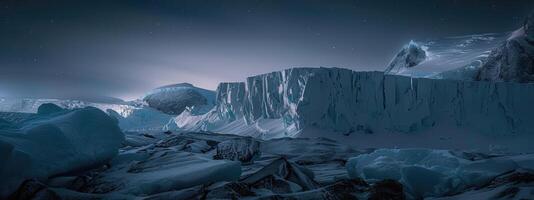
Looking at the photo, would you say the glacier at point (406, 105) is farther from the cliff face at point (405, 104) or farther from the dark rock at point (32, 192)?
the dark rock at point (32, 192)

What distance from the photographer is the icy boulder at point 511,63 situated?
1046 inches

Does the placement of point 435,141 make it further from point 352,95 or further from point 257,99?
point 257,99

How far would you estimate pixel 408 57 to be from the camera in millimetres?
35969

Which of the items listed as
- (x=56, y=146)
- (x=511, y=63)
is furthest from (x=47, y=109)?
(x=511, y=63)

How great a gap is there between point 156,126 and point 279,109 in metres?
29.5

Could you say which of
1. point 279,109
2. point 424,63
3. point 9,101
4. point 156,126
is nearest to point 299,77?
point 279,109

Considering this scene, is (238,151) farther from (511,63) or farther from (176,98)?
(176,98)

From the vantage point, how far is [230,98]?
32.4m

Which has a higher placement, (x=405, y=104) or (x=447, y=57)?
(x=447, y=57)

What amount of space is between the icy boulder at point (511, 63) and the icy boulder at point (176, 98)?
4907 cm

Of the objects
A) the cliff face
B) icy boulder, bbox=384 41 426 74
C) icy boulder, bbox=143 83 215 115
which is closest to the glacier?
the cliff face

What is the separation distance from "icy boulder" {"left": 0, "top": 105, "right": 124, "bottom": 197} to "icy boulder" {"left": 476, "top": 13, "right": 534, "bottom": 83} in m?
29.2

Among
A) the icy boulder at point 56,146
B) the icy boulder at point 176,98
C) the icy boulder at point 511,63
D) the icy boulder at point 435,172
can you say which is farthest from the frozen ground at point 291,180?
the icy boulder at point 176,98

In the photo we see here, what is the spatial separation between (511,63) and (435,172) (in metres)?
27.7
